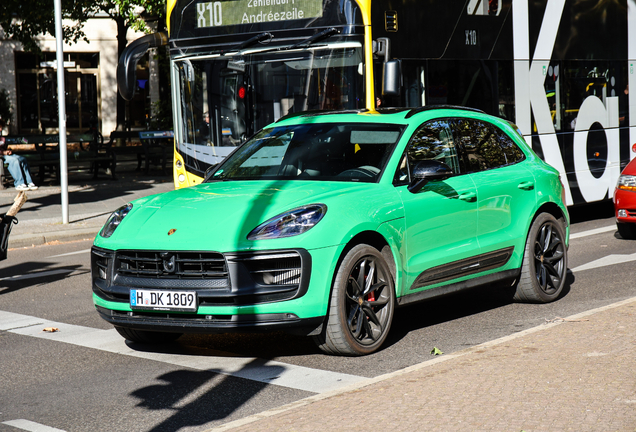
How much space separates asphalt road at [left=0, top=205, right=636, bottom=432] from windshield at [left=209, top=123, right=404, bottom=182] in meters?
1.25

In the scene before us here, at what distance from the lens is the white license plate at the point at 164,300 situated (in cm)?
561

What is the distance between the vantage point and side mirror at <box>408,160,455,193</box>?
20.8 feet

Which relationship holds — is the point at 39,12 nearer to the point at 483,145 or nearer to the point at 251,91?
the point at 251,91

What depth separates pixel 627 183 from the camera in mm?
11461

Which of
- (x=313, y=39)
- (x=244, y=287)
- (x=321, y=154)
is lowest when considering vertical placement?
(x=244, y=287)

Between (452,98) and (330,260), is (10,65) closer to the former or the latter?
(452,98)

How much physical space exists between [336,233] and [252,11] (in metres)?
5.74

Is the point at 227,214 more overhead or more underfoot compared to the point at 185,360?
more overhead

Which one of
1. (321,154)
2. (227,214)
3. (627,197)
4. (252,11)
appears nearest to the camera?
(227,214)

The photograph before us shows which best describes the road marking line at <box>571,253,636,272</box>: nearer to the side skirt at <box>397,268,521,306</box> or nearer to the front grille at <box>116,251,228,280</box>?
the side skirt at <box>397,268,521,306</box>

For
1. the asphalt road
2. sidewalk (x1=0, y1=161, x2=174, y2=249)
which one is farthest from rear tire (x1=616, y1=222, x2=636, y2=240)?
sidewalk (x1=0, y1=161, x2=174, y2=249)

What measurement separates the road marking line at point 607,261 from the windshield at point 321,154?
3.90 m

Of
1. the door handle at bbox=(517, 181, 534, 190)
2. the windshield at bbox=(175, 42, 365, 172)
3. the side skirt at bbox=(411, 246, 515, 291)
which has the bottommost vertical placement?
the side skirt at bbox=(411, 246, 515, 291)

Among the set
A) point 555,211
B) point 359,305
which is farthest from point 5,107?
point 359,305
